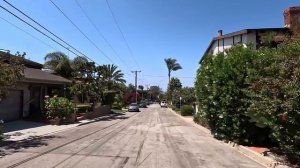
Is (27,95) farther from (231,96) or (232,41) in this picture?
(232,41)

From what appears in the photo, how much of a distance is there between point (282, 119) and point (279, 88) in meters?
1.00

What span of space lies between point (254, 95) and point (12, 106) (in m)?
20.0

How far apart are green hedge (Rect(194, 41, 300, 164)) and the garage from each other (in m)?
13.5

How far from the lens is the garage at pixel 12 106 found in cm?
2679

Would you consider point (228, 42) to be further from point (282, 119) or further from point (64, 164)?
point (64, 164)

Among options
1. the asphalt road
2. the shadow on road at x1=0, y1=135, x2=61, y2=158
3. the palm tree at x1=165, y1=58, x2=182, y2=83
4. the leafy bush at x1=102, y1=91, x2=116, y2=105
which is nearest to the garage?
the shadow on road at x1=0, y1=135, x2=61, y2=158

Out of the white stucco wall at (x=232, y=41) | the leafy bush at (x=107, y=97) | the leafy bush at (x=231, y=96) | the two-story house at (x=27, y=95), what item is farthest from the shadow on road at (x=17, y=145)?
the leafy bush at (x=107, y=97)

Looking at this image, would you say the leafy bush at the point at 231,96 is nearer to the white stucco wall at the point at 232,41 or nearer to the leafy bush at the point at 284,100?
the leafy bush at the point at 284,100

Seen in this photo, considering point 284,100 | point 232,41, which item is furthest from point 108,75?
point 284,100

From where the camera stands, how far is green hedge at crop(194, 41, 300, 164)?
1198cm

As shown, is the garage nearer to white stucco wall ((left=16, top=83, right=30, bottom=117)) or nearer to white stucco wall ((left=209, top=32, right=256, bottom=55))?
white stucco wall ((left=16, top=83, right=30, bottom=117))

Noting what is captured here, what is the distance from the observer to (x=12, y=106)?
28.7 metres

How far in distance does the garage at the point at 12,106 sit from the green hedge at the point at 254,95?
44.2ft

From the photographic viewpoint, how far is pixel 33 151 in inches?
561
